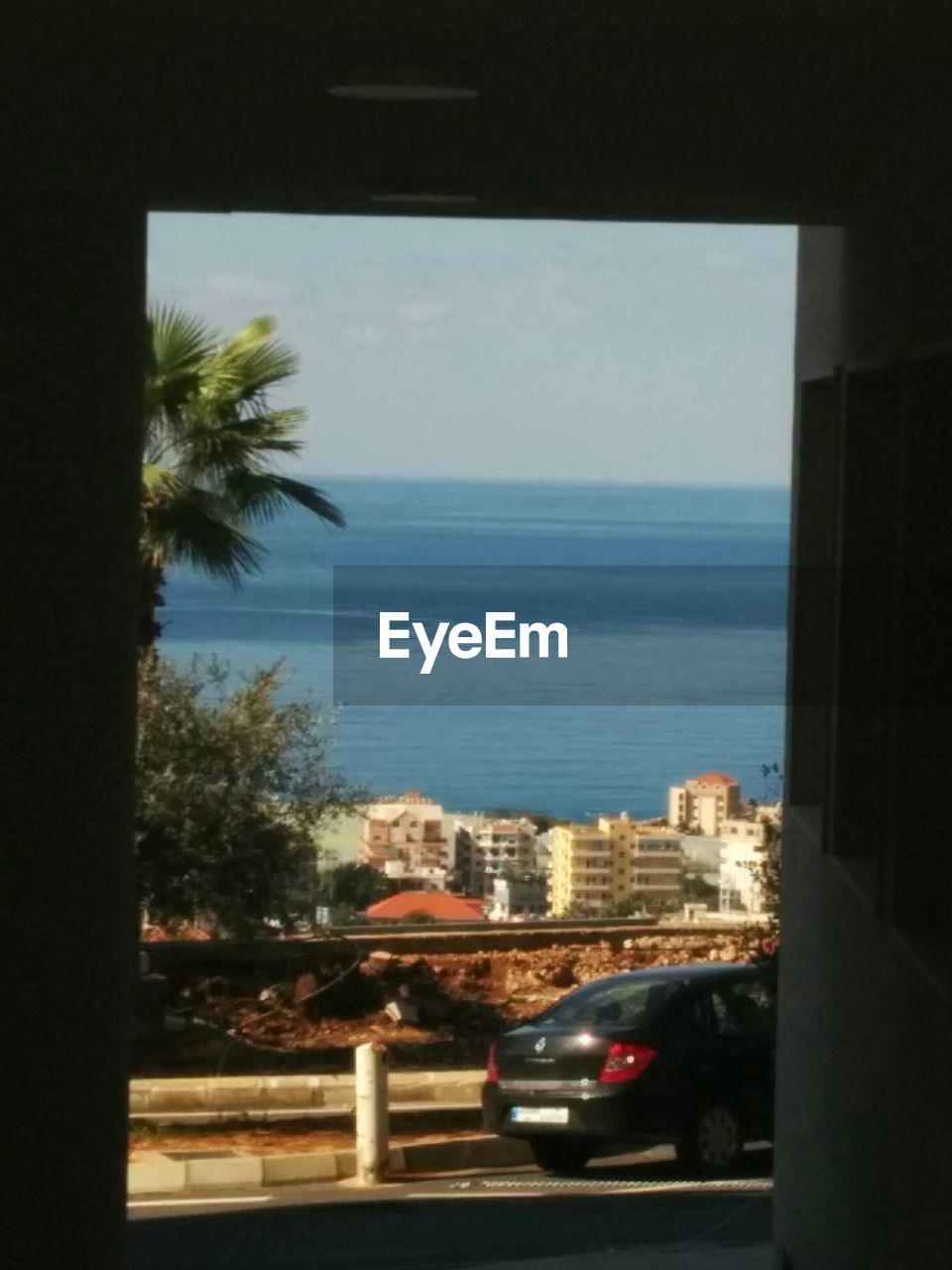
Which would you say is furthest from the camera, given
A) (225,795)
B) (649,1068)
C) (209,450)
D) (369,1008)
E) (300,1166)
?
(369,1008)

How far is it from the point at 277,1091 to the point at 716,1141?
2712 mm

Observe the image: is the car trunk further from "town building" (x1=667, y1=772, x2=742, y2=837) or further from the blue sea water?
"town building" (x1=667, y1=772, x2=742, y2=837)

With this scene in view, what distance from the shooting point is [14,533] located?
12.8ft

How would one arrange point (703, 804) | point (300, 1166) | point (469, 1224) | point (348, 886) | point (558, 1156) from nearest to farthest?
point (469, 1224) → point (300, 1166) → point (558, 1156) → point (348, 886) → point (703, 804)

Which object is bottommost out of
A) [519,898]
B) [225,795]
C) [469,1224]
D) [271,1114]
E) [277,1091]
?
[469,1224]

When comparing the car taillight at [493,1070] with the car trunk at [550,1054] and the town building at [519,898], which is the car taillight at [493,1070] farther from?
the town building at [519,898]

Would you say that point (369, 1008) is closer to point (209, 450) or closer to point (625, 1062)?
point (625, 1062)

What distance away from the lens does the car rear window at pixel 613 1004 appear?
32.2 feet

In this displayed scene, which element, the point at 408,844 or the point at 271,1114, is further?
the point at 408,844

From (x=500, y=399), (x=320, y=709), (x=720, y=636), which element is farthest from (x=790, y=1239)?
(x=500, y=399)

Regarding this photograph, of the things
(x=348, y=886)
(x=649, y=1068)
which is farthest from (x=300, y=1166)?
(x=348, y=886)

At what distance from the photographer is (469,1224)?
30.2ft

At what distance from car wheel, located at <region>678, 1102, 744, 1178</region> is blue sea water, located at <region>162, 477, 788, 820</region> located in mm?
3527

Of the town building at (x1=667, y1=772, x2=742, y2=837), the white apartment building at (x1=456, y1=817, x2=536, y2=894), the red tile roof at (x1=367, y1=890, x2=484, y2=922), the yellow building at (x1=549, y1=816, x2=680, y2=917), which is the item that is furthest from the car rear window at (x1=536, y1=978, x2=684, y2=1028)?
the white apartment building at (x1=456, y1=817, x2=536, y2=894)
